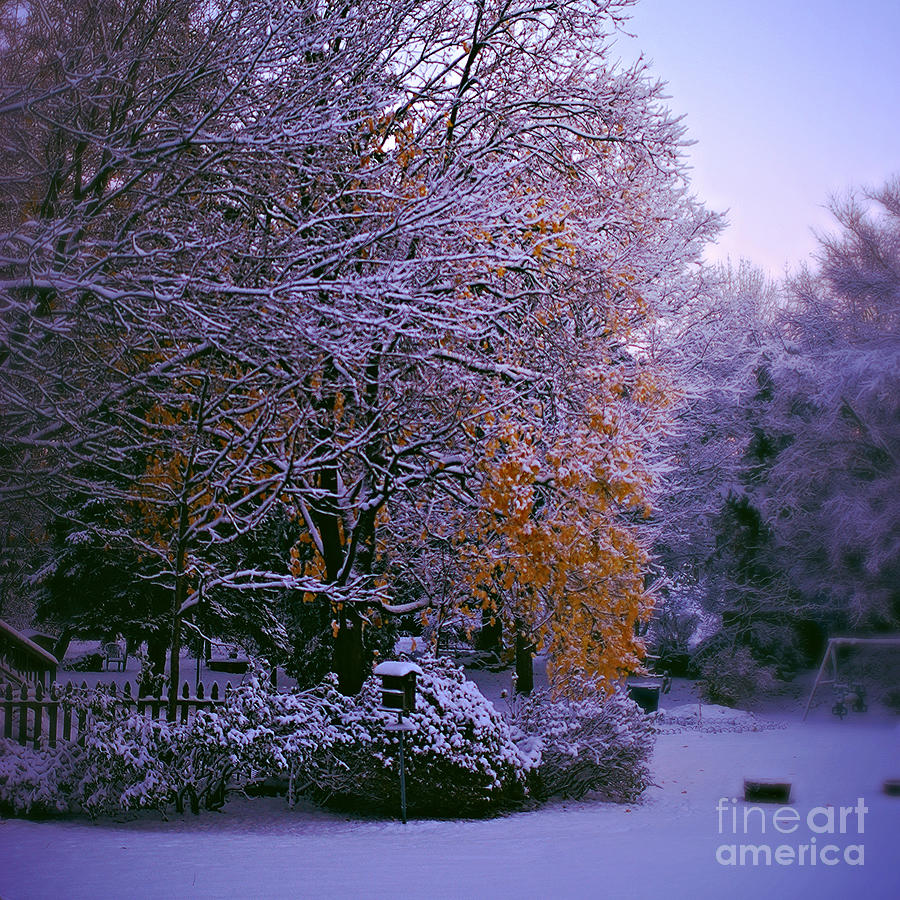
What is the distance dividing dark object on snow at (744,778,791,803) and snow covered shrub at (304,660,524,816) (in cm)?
295

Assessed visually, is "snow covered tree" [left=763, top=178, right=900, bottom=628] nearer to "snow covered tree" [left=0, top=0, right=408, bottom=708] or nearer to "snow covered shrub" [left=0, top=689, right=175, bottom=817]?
"snow covered tree" [left=0, top=0, right=408, bottom=708]

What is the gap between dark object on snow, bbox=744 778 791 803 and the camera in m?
11.0

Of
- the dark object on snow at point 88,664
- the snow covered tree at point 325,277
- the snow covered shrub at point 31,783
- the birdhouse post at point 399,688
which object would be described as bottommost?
the dark object on snow at point 88,664

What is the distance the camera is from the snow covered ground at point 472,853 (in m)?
6.70

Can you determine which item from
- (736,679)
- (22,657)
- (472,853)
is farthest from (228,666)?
(472,853)

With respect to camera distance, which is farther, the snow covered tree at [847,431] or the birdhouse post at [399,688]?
the snow covered tree at [847,431]

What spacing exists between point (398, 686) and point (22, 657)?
33.7 ft

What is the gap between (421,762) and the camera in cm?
976

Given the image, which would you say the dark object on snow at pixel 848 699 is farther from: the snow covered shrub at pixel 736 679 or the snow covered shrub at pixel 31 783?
the snow covered shrub at pixel 31 783

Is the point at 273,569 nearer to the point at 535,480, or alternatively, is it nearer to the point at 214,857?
the point at 535,480

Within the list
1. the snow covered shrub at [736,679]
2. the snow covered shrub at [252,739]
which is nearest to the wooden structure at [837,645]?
the snow covered shrub at [736,679]

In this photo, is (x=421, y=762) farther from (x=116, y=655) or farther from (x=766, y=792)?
(x=116, y=655)

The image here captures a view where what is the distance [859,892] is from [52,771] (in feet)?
21.8

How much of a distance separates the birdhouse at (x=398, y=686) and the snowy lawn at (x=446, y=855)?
3.54 ft
